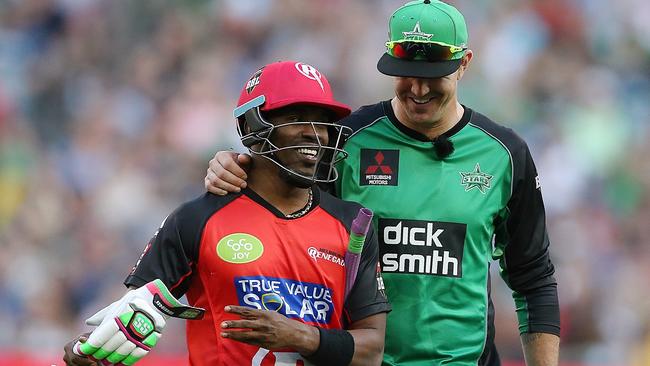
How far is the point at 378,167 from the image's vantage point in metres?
5.07

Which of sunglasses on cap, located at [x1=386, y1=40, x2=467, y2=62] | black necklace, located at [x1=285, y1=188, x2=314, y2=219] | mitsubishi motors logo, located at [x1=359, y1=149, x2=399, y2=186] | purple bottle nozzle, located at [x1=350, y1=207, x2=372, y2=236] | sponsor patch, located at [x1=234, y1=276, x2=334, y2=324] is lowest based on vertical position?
sponsor patch, located at [x1=234, y1=276, x2=334, y2=324]

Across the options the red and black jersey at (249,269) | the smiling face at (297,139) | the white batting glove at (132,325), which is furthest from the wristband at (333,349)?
the smiling face at (297,139)

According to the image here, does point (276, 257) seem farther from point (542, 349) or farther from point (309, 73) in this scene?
point (542, 349)

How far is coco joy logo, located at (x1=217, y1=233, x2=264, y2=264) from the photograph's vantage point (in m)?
4.36

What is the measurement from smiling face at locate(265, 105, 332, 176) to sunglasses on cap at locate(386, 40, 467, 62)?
560 mm

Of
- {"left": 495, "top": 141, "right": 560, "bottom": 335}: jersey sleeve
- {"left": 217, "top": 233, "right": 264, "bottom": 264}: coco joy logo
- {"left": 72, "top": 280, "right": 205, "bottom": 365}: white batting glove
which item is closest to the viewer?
{"left": 72, "top": 280, "right": 205, "bottom": 365}: white batting glove

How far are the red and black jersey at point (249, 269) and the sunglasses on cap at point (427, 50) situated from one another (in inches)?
31.2

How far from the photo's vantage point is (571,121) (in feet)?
34.2

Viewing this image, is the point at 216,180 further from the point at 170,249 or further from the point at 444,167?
the point at 444,167

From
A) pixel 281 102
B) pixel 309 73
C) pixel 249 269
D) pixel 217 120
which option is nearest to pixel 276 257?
pixel 249 269

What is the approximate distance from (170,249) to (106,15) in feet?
26.4

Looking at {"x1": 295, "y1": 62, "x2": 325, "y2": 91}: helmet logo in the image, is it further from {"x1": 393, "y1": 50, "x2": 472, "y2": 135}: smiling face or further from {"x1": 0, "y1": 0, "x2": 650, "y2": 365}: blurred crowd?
{"x1": 0, "y1": 0, "x2": 650, "y2": 365}: blurred crowd

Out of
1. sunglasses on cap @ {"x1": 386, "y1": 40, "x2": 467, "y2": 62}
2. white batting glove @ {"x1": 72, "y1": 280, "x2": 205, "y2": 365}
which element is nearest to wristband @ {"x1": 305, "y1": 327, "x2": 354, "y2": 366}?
white batting glove @ {"x1": 72, "y1": 280, "x2": 205, "y2": 365}

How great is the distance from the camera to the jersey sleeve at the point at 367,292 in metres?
4.50
